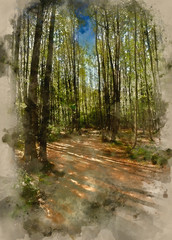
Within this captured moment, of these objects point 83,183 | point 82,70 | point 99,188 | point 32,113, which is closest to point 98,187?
point 99,188

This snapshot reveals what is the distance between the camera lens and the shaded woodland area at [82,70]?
2.12m

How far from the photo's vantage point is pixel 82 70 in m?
2.48

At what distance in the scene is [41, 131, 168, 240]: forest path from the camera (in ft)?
5.70

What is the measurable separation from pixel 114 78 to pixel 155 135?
1.15 metres

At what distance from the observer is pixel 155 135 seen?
7.34 feet

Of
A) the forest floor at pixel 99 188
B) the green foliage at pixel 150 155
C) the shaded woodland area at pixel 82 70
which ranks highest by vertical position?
the shaded woodland area at pixel 82 70

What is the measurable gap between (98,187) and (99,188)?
0.06ft

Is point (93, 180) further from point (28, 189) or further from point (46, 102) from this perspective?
point (46, 102)

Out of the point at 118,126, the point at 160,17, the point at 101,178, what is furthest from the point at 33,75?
the point at 160,17

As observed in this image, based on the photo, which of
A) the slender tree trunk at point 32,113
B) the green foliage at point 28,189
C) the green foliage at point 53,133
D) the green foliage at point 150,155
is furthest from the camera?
the green foliage at point 53,133

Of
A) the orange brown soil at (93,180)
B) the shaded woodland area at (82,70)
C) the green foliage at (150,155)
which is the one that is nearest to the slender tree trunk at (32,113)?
the shaded woodland area at (82,70)

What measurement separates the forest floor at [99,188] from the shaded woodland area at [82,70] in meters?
Result: 0.25

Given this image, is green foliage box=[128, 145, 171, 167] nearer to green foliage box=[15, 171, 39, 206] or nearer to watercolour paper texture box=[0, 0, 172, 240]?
watercolour paper texture box=[0, 0, 172, 240]

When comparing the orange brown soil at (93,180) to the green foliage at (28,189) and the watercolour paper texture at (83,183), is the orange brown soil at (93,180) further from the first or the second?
the green foliage at (28,189)
